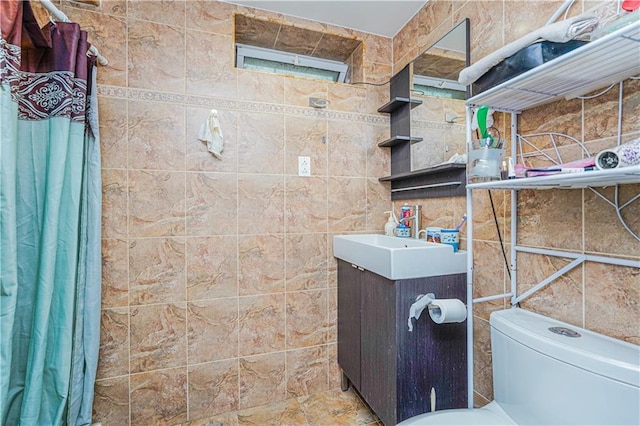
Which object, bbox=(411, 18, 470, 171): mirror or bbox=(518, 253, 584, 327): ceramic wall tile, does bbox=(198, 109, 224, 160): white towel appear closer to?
bbox=(411, 18, 470, 171): mirror

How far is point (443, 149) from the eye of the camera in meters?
1.59

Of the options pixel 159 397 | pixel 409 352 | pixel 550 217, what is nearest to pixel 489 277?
pixel 550 217

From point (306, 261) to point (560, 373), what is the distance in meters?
1.25

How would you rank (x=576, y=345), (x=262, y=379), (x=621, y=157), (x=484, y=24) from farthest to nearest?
(x=262, y=379) < (x=484, y=24) < (x=576, y=345) < (x=621, y=157)

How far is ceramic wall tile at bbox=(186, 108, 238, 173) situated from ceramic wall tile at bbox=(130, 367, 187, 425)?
111cm

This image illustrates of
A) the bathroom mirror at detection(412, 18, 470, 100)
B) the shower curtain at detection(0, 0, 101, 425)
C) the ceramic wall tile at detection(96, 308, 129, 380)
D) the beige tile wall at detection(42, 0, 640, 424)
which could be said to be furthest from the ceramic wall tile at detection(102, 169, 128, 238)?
the bathroom mirror at detection(412, 18, 470, 100)

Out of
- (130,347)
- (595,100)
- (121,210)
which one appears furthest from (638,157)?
(130,347)

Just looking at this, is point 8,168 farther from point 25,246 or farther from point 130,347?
point 130,347

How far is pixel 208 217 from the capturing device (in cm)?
163

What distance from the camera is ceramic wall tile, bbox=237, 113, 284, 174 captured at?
5.55 feet

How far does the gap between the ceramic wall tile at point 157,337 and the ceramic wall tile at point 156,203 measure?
0.41m

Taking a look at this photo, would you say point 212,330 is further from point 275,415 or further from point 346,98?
point 346,98

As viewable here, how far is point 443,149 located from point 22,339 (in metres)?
2.09

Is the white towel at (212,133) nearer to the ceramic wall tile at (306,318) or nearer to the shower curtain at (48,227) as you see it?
the shower curtain at (48,227)
